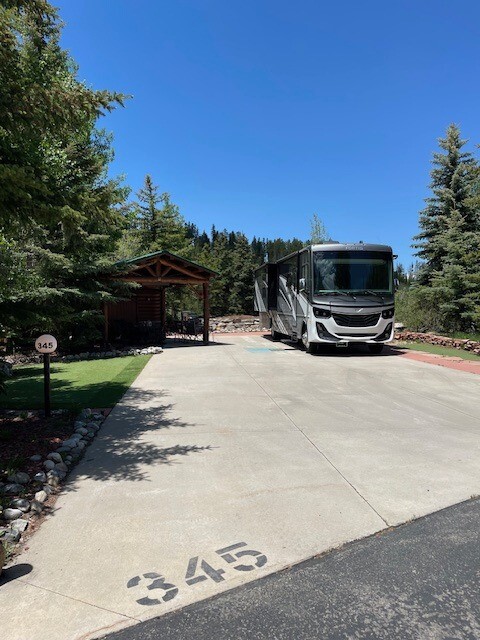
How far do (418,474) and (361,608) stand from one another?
2135mm

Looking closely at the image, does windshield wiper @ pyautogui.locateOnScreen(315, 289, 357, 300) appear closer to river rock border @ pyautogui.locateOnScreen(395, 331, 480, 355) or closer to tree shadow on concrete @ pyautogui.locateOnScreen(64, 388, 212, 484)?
river rock border @ pyautogui.locateOnScreen(395, 331, 480, 355)

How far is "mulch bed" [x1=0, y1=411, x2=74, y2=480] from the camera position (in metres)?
Answer: 4.35

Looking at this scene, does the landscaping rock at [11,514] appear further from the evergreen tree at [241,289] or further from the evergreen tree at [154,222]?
the evergreen tree at [241,289]

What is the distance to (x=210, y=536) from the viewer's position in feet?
9.94

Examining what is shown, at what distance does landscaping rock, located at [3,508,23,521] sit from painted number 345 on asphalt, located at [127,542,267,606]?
4.24 ft

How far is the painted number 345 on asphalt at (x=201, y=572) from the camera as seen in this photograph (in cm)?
242

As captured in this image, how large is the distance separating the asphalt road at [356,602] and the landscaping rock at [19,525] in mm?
1407

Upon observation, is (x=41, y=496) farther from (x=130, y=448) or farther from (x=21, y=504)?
(x=130, y=448)

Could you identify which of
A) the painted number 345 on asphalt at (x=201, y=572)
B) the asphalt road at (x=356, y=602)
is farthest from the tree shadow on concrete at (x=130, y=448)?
the asphalt road at (x=356, y=602)

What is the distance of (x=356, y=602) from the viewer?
7.62 feet

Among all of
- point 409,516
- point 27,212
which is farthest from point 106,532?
point 27,212

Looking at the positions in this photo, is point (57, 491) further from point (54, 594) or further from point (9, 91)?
point (9, 91)

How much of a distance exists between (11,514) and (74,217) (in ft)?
8.39

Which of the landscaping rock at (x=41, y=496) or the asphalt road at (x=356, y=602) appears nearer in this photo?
the asphalt road at (x=356, y=602)
